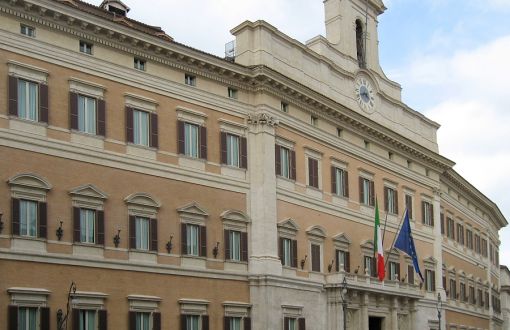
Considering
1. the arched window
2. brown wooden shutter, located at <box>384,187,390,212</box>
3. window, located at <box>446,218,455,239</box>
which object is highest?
the arched window

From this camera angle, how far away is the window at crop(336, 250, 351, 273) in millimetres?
44694

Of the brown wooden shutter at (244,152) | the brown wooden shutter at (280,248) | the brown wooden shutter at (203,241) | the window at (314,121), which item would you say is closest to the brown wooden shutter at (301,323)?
the brown wooden shutter at (280,248)

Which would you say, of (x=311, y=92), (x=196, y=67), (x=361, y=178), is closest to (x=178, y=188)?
(x=196, y=67)

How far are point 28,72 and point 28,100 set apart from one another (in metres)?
1.11

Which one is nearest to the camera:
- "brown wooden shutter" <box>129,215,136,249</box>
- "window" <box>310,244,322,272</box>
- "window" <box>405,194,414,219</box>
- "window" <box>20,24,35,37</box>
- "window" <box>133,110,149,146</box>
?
"window" <box>20,24,35,37</box>

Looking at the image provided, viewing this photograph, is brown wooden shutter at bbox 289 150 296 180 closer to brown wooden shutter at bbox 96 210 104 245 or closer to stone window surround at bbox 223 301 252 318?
stone window surround at bbox 223 301 252 318

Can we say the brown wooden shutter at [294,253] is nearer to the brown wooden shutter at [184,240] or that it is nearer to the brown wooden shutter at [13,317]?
the brown wooden shutter at [184,240]

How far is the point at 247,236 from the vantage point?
39.5 meters

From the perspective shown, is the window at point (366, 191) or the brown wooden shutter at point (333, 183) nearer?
the brown wooden shutter at point (333, 183)

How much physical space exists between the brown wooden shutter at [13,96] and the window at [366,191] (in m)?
23.0

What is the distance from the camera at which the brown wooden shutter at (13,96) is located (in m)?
31.0

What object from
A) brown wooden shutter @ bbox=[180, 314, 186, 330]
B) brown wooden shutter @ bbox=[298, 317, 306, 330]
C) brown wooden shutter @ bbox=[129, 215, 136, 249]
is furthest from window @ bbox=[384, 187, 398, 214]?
brown wooden shutter @ bbox=[129, 215, 136, 249]

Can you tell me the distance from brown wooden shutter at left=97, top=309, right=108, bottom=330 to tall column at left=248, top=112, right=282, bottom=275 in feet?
29.0

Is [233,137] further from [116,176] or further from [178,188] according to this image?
[116,176]
